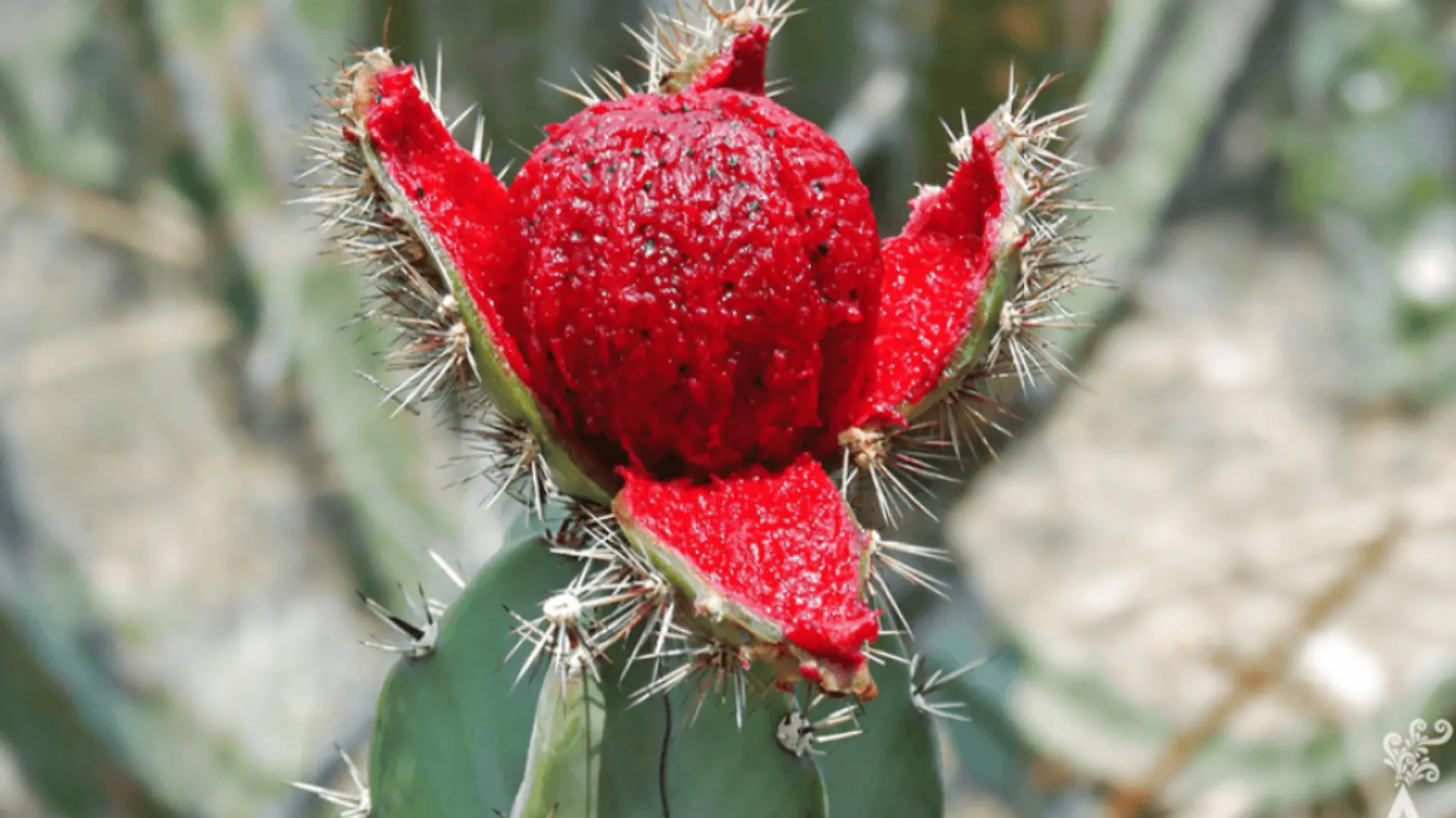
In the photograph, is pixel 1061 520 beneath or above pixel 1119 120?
beneath

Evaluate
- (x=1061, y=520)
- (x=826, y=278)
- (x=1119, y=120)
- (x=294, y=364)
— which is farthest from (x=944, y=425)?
(x=1061, y=520)

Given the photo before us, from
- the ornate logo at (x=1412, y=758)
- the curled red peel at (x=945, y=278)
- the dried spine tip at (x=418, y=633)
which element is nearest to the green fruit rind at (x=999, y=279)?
the curled red peel at (x=945, y=278)

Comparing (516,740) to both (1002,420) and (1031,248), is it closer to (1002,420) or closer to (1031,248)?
(1031,248)

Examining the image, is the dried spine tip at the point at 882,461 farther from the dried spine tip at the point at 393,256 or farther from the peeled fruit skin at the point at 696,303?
the dried spine tip at the point at 393,256

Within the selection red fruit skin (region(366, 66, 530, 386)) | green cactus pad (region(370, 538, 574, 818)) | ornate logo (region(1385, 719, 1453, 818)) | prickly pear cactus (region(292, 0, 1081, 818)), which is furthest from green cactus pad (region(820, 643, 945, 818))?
ornate logo (region(1385, 719, 1453, 818))

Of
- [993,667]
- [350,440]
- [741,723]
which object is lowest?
[993,667]

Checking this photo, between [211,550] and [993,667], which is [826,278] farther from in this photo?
[211,550]
